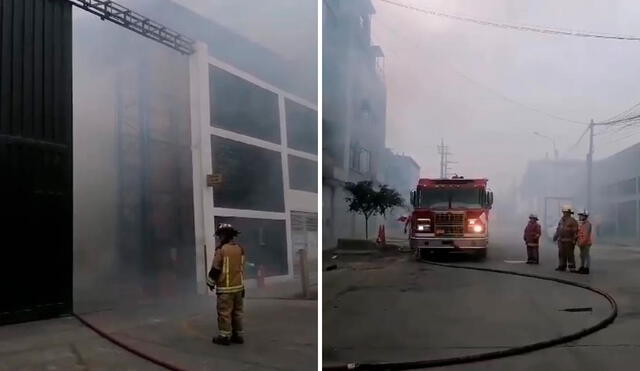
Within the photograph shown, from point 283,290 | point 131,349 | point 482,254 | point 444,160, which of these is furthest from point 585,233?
point 131,349

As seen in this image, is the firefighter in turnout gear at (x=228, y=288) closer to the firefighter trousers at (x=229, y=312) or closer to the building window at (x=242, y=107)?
the firefighter trousers at (x=229, y=312)

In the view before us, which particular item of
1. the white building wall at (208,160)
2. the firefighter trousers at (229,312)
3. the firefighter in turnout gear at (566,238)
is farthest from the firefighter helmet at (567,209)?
the firefighter trousers at (229,312)

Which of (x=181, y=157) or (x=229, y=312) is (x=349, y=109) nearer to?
(x=181, y=157)

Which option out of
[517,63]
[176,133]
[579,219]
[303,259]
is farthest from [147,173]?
[579,219]

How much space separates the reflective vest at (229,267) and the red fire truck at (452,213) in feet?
1.73

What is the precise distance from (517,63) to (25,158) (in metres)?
Answer: 1.41

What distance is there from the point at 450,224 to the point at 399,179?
0.20m

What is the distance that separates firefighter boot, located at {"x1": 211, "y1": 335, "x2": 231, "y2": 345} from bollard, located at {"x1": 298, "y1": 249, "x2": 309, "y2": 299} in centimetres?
24

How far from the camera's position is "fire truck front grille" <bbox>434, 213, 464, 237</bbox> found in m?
1.71

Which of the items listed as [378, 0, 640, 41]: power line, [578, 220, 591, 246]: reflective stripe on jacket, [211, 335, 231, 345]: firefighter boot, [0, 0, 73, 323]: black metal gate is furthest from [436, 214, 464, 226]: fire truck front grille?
[0, 0, 73, 323]: black metal gate

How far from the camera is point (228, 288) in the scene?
5.29ft

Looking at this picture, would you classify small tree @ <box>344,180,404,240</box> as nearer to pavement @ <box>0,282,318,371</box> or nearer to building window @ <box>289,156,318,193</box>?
building window @ <box>289,156,318,193</box>

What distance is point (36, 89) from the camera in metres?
1.58

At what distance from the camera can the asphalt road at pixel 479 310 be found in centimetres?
164
